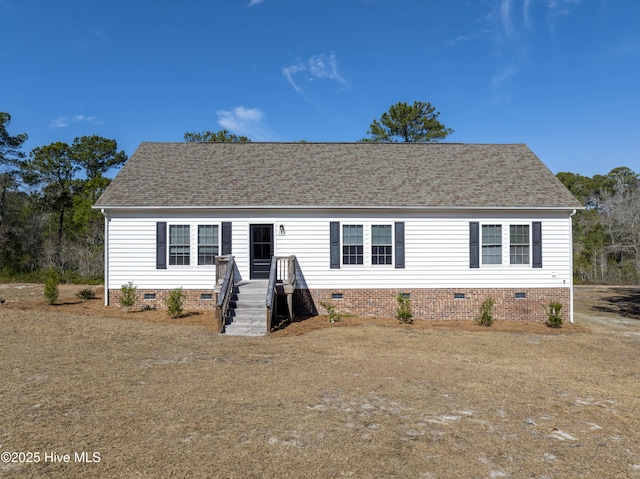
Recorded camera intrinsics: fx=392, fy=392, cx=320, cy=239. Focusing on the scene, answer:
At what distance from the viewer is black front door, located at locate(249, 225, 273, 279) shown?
13633 mm

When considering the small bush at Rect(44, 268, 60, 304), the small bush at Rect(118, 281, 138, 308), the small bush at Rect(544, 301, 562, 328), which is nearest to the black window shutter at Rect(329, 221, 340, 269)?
the small bush at Rect(118, 281, 138, 308)

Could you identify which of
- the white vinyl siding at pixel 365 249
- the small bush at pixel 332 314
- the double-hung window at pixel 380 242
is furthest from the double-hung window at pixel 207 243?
the double-hung window at pixel 380 242

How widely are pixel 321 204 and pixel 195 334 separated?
19.1ft

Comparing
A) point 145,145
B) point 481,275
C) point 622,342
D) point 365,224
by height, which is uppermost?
point 145,145

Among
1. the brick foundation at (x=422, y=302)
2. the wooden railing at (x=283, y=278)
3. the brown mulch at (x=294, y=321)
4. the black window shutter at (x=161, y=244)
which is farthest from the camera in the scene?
the brick foundation at (x=422, y=302)

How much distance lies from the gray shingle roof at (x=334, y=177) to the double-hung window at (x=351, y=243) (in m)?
0.86

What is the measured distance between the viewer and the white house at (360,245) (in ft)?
43.9

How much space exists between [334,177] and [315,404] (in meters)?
10.5

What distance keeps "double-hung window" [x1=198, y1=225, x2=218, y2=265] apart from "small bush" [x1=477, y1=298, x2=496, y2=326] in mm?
9052

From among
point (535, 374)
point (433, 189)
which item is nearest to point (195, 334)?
point (535, 374)

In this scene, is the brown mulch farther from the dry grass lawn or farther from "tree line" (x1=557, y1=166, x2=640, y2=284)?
"tree line" (x1=557, y1=166, x2=640, y2=284)

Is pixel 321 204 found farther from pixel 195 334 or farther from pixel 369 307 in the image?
pixel 195 334

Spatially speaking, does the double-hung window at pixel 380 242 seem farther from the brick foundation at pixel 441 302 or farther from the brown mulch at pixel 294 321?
the brown mulch at pixel 294 321

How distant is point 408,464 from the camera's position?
3.99 meters
